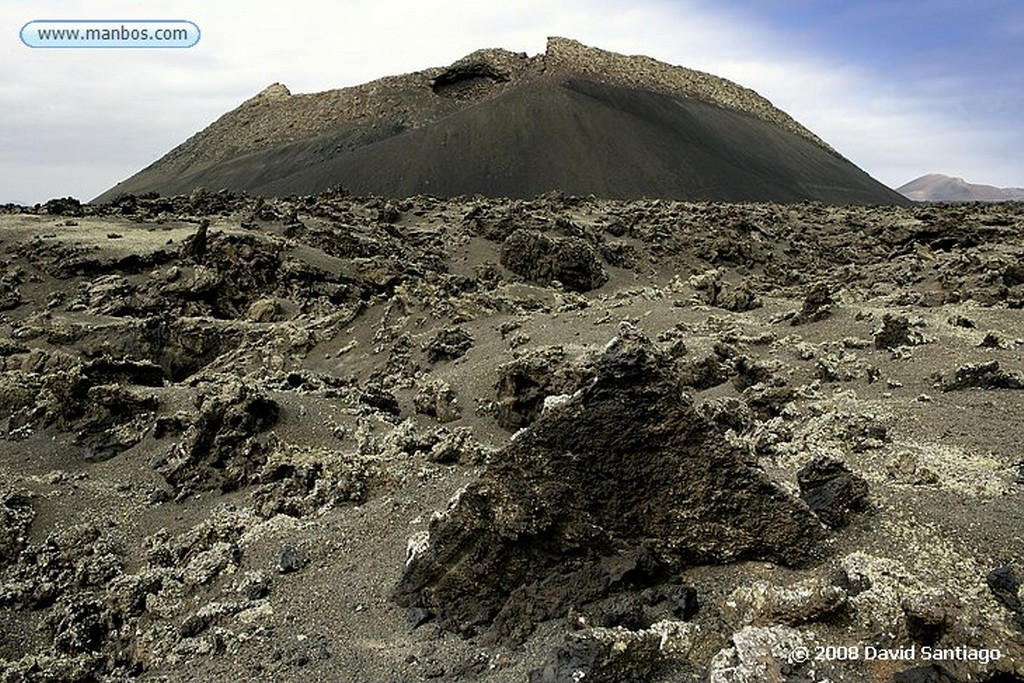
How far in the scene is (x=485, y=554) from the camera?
4.60 metres

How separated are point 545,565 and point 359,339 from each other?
8885 millimetres

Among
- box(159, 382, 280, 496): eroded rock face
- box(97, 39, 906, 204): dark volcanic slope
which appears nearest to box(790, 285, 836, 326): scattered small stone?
box(159, 382, 280, 496): eroded rock face

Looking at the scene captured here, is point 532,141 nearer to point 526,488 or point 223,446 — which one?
point 223,446

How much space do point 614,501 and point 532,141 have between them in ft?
147

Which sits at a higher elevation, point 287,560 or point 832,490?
point 832,490

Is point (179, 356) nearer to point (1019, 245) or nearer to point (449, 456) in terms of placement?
point (449, 456)

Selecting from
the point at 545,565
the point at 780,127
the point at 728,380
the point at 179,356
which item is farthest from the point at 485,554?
the point at 780,127

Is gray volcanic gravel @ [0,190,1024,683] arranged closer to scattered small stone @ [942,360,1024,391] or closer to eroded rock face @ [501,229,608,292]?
scattered small stone @ [942,360,1024,391]

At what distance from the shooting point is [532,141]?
47.4 meters

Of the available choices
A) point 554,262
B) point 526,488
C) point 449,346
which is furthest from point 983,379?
point 554,262

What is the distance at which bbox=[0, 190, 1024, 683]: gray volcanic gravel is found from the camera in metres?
3.92

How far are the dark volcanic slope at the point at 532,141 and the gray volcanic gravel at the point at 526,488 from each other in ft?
101

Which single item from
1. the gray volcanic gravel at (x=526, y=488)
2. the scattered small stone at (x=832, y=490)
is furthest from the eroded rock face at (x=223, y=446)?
the scattered small stone at (x=832, y=490)

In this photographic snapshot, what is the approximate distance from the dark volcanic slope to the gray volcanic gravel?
3071 centimetres
